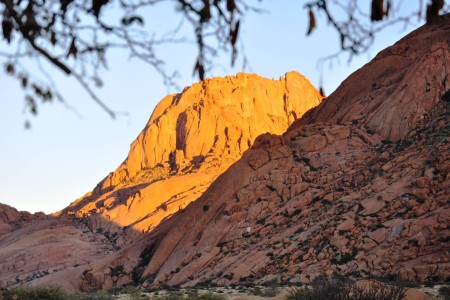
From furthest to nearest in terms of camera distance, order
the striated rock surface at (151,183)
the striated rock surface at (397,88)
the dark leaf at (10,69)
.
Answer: the striated rock surface at (151,183) < the striated rock surface at (397,88) < the dark leaf at (10,69)

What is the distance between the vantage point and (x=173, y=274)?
36.2 m

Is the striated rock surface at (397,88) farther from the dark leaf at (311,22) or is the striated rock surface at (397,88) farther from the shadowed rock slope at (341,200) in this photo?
the dark leaf at (311,22)

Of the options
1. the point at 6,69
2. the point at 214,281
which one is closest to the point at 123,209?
the point at 214,281

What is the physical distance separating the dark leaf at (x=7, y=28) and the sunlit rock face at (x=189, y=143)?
55.7 metres

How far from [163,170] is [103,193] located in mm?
9097

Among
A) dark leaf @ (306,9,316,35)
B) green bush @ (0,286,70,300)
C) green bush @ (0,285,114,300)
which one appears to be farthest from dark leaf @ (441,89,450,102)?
dark leaf @ (306,9,316,35)

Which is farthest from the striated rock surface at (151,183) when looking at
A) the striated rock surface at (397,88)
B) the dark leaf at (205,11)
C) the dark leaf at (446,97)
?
the dark leaf at (205,11)

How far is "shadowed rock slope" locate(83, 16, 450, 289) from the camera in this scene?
27500 mm

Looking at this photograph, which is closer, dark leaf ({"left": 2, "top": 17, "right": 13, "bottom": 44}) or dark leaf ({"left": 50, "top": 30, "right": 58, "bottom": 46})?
dark leaf ({"left": 2, "top": 17, "right": 13, "bottom": 44})

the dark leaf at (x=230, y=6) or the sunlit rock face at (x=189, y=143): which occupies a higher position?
the sunlit rock face at (x=189, y=143)

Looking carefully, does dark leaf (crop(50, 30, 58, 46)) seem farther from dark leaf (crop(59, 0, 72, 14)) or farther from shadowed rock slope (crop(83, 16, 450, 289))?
shadowed rock slope (crop(83, 16, 450, 289))

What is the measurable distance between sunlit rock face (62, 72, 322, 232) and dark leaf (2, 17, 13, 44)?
55729 mm

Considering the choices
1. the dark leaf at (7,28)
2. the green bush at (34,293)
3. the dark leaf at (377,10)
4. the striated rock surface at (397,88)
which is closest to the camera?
the dark leaf at (377,10)

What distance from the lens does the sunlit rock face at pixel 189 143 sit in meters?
65.5
